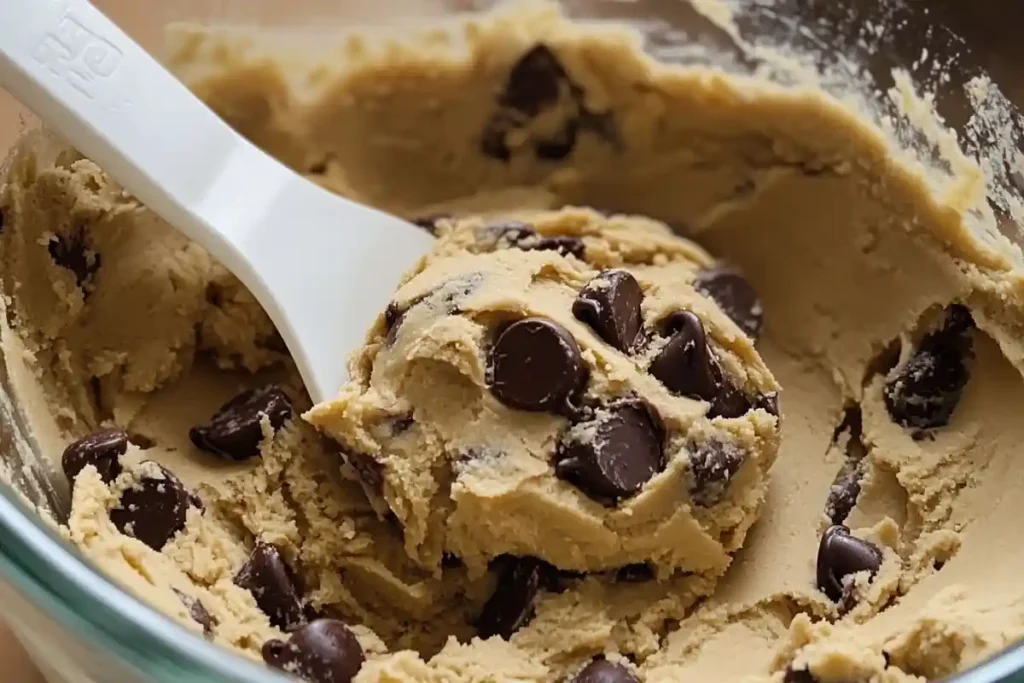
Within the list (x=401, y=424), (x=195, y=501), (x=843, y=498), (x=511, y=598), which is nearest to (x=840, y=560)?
(x=843, y=498)

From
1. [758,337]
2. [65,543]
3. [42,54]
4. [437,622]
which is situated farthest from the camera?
[758,337]

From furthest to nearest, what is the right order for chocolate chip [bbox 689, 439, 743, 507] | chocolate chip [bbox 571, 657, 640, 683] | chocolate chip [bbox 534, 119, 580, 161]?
chocolate chip [bbox 534, 119, 580, 161] < chocolate chip [bbox 689, 439, 743, 507] < chocolate chip [bbox 571, 657, 640, 683]

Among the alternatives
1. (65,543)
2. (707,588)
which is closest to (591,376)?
(707,588)

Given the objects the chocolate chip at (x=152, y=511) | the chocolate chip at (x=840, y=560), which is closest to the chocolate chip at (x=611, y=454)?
the chocolate chip at (x=840, y=560)

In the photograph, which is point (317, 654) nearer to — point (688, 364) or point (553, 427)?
point (553, 427)

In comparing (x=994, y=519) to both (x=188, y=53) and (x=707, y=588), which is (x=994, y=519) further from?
(x=188, y=53)

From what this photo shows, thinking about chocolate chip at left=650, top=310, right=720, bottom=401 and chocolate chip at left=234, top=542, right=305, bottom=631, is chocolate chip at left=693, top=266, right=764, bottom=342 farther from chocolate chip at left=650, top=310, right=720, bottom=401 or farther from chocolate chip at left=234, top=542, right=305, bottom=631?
chocolate chip at left=234, top=542, right=305, bottom=631

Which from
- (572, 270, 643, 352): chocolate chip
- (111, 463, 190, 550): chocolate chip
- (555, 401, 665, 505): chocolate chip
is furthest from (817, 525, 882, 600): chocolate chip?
(111, 463, 190, 550): chocolate chip

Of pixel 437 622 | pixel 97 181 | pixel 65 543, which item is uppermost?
pixel 97 181
